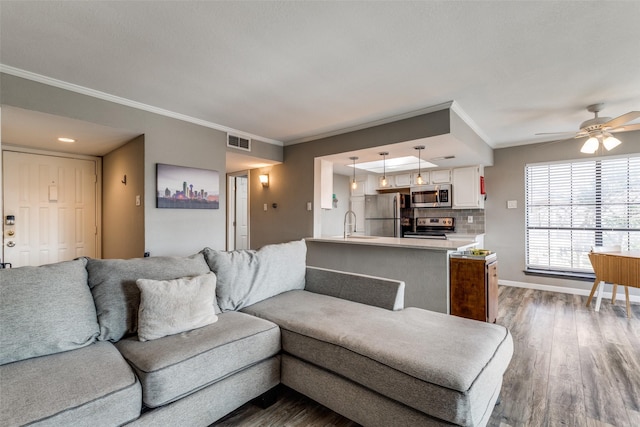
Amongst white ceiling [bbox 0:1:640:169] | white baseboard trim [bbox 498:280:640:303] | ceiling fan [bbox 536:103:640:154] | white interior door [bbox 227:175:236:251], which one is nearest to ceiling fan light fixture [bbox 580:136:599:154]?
ceiling fan [bbox 536:103:640:154]

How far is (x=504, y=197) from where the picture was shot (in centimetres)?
526

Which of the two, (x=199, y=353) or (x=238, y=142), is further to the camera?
(x=238, y=142)

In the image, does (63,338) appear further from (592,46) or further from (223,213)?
(592,46)

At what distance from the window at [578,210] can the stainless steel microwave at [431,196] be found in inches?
50.1

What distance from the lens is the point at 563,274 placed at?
4703mm

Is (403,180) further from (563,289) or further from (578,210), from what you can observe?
(563,289)

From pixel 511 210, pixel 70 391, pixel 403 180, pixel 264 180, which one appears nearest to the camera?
pixel 70 391

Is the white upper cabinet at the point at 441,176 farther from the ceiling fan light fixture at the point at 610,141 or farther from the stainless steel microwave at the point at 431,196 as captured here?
the ceiling fan light fixture at the point at 610,141

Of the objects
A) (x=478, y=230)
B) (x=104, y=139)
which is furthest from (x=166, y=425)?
(x=478, y=230)

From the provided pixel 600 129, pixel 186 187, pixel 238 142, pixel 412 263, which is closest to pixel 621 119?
pixel 600 129

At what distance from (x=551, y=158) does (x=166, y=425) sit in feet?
19.8

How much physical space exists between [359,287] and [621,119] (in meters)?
3.17

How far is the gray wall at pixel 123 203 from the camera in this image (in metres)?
3.44

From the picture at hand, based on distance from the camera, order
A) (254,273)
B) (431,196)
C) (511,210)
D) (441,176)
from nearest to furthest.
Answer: (254,273)
(511,210)
(441,176)
(431,196)
